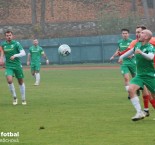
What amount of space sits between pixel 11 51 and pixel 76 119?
520 cm

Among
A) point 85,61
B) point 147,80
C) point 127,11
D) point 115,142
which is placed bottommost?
point 115,142

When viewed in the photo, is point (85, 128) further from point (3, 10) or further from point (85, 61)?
point (3, 10)

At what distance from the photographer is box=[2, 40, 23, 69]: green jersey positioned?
69.0ft

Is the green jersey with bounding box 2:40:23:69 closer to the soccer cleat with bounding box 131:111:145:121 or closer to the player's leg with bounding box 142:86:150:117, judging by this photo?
the player's leg with bounding box 142:86:150:117

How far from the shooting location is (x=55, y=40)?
2151 inches

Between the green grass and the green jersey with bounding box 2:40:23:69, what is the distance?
4.03 ft

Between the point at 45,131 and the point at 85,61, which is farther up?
the point at 85,61

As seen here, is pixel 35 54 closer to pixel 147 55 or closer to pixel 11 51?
pixel 11 51

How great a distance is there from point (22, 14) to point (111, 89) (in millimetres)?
43252

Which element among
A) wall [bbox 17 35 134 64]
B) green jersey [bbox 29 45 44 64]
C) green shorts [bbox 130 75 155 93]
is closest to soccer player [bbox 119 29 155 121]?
green shorts [bbox 130 75 155 93]

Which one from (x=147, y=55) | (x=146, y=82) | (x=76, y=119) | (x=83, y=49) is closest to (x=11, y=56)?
(x=76, y=119)

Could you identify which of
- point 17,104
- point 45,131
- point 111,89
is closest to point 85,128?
point 45,131

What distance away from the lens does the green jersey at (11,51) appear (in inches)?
828

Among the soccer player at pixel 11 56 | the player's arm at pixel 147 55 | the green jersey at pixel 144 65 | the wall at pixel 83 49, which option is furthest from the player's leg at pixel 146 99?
the wall at pixel 83 49
